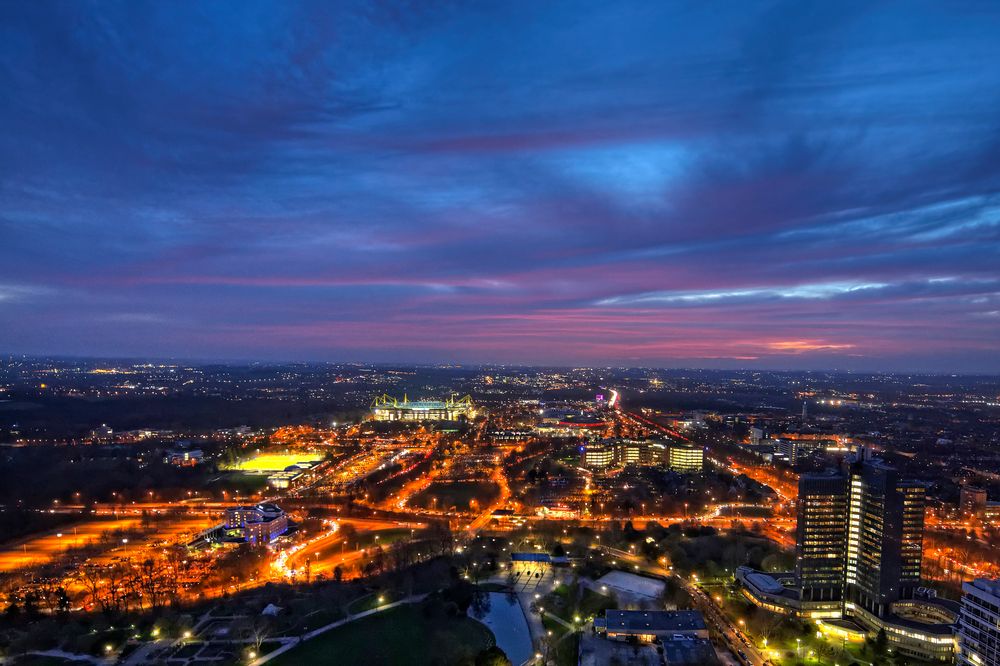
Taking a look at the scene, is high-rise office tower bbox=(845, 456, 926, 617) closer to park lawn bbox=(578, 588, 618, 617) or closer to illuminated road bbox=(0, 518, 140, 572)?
park lawn bbox=(578, 588, 618, 617)

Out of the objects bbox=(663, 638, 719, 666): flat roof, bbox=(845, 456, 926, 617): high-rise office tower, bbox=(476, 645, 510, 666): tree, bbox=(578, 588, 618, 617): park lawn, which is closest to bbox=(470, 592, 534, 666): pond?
bbox=(476, 645, 510, 666): tree

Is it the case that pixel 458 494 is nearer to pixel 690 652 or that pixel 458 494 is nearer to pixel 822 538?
pixel 822 538

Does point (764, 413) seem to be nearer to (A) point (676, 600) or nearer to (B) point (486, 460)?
(B) point (486, 460)

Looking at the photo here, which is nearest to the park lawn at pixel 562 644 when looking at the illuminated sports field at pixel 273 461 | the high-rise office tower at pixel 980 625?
the high-rise office tower at pixel 980 625

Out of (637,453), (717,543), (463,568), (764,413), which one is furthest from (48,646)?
(764,413)

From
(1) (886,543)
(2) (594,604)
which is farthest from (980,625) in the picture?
(2) (594,604)
